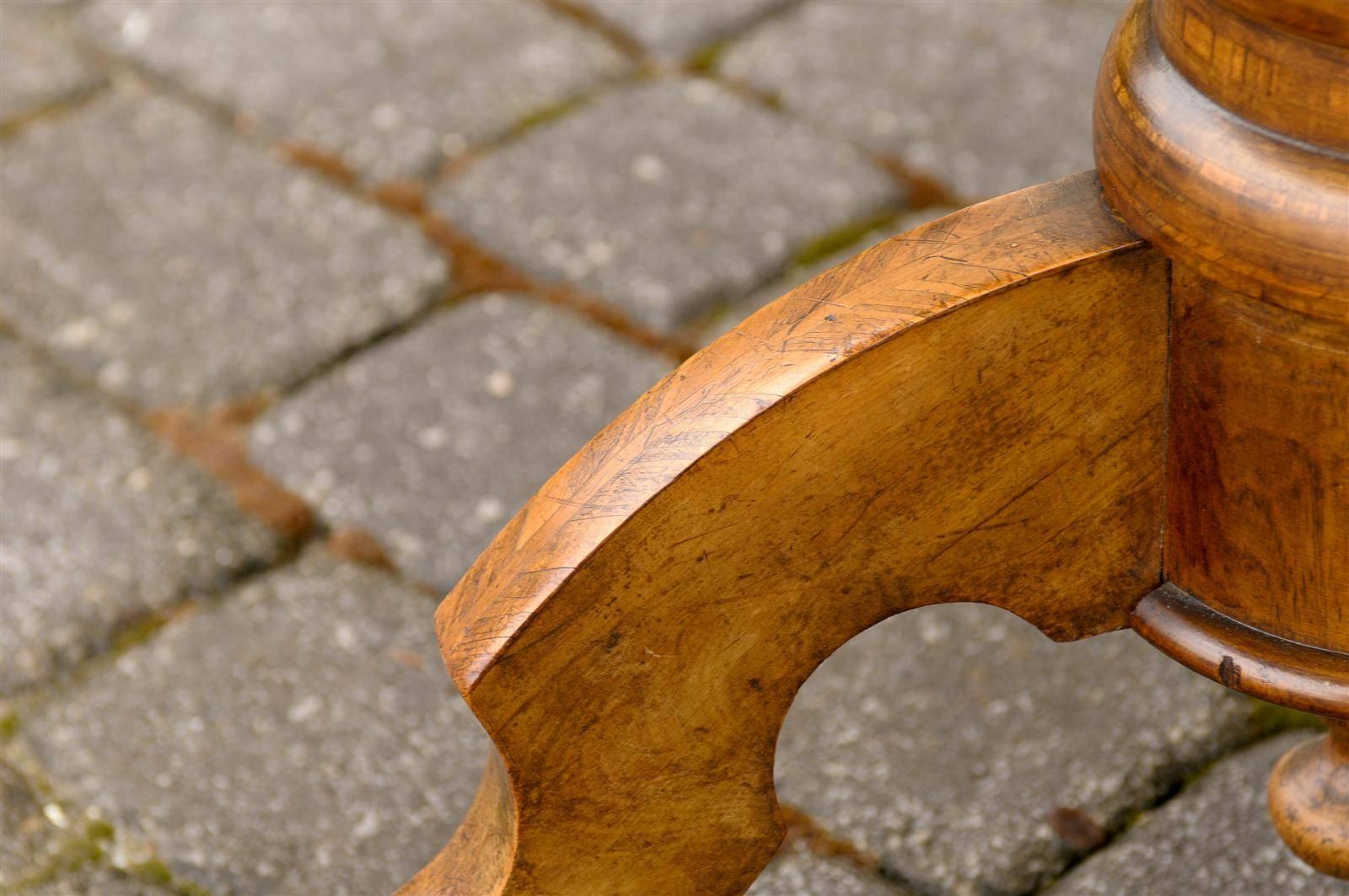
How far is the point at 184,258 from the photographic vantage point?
1454mm

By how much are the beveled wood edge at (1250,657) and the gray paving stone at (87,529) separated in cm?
69

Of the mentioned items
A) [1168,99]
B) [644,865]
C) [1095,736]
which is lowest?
[1095,736]

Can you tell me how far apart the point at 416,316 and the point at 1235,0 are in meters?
0.92

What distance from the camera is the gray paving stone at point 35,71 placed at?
1640mm

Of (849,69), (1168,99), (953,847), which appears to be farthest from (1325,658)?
(849,69)

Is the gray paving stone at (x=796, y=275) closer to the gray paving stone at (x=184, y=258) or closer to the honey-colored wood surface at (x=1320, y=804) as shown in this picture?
the gray paving stone at (x=184, y=258)

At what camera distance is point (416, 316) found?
4.52 ft

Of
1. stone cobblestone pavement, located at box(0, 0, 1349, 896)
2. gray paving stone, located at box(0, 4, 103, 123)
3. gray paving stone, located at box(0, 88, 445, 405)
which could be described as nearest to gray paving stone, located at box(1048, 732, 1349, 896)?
stone cobblestone pavement, located at box(0, 0, 1349, 896)

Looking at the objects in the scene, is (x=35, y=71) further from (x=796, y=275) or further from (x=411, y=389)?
(x=796, y=275)

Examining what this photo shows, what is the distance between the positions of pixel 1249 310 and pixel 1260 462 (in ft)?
0.19

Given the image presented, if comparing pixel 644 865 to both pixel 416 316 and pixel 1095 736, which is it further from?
pixel 416 316

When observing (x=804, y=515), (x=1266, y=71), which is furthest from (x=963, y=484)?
(x=1266, y=71)

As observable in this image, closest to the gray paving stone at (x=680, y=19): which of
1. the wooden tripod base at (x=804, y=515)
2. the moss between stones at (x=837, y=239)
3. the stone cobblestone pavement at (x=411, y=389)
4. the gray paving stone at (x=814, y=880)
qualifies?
the stone cobblestone pavement at (x=411, y=389)

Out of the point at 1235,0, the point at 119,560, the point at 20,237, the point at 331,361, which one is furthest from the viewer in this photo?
the point at 20,237
